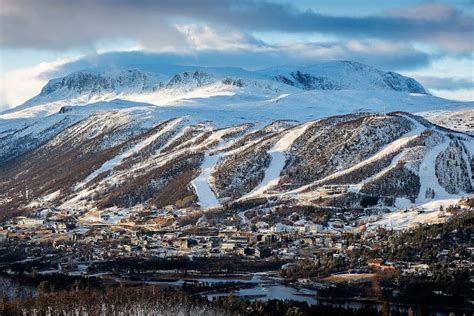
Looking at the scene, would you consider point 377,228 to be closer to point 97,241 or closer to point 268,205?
point 268,205

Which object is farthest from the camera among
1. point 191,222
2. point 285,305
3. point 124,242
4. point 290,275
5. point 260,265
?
point 191,222

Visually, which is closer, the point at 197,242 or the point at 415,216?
the point at 415,216

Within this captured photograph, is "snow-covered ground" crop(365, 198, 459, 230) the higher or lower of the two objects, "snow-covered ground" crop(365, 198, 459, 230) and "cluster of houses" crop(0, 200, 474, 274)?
the higher

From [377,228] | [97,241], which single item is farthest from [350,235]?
[97,241]

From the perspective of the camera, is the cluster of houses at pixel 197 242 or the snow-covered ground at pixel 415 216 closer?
the cluster of houses at pixel 197 242

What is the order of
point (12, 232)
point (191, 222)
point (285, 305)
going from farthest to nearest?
1. point (12, 232)
2. point (191, 222)
3. point (285, 305)

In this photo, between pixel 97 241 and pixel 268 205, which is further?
pixel 268 205

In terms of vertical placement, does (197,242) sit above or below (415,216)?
below

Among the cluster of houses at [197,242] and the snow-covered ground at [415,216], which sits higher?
the snow-covered ground at [415,216]

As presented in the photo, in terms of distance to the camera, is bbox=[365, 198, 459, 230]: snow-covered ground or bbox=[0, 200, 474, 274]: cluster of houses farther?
bbox=[365, 198, 459, 230]: snow-covered ground

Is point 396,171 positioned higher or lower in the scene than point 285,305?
higher
